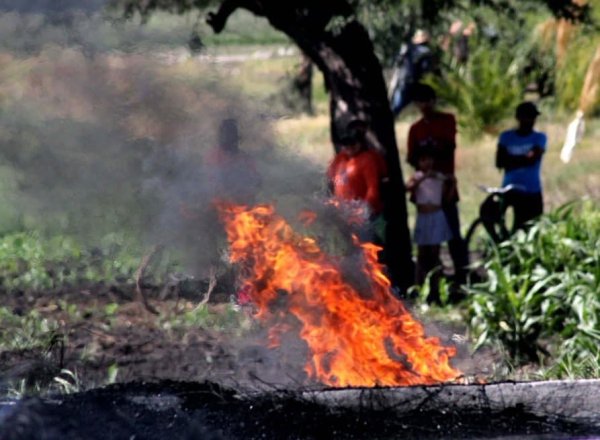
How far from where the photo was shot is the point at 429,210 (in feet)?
34.2

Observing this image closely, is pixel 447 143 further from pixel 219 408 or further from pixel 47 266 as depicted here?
pixel 219 408

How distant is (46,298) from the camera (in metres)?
9.71

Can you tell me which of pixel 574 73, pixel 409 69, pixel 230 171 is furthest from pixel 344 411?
pixel 409 69

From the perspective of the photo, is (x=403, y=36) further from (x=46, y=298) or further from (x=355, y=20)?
(x=46, y=298)

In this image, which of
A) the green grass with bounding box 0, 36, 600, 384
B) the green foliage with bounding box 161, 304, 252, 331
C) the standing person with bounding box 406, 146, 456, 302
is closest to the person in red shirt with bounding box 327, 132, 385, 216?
the green grass with bounding box 0, 36, 600, 384

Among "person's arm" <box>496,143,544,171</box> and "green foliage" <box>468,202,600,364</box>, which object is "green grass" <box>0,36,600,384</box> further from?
"person's arm" <box>496,143,544,171</box>

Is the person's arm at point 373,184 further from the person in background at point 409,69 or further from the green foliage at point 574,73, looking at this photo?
the person in background at point 409,69

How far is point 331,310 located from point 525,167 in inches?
212

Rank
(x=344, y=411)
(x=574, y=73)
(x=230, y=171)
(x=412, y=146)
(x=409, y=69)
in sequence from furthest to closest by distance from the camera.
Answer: (x=409, y=69)
(x=574, y=73)
(x=412, y=146)
(x=230, y=171)
(x=344, y=411)

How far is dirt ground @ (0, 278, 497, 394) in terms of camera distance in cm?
659

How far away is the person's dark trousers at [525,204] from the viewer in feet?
36.3

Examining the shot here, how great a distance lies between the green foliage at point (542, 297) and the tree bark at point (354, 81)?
5.51 ft

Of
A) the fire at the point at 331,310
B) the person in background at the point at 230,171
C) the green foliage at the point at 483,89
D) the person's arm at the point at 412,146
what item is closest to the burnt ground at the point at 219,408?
the fire at the point at 331,310

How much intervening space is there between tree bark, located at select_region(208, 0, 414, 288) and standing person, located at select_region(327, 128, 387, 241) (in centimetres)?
72
